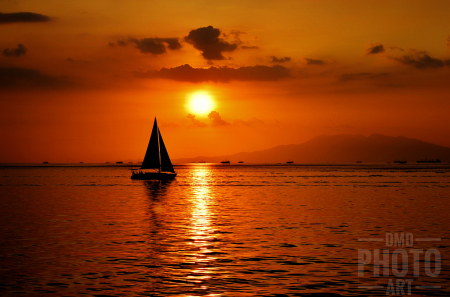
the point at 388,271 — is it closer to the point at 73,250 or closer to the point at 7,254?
the point at 73,250

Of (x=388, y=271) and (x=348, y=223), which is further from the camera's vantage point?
(x=348, y=223)

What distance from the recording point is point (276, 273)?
25609 millimetres

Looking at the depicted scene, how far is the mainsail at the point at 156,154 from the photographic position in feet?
456

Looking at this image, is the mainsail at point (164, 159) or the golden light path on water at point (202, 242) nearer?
the golden light path on water at point (202, 242)

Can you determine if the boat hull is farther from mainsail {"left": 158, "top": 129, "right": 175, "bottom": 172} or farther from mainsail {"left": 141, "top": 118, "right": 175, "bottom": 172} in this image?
mainsail {"left": 141, "top": 118, "right": 175, "bottom": 172}

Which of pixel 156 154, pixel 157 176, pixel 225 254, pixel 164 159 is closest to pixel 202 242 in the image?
pixel 225 254

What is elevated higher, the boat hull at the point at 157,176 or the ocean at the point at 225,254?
the boat hull at the point at 157,176

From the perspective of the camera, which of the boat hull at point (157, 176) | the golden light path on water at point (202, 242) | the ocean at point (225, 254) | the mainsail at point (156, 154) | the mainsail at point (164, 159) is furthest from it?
the boat hull at point (157, 176)

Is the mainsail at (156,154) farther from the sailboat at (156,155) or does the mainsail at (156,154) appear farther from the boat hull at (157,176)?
the boat hull at (157,176)

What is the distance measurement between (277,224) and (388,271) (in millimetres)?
20538

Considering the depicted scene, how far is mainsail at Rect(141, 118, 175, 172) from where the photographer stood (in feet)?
456

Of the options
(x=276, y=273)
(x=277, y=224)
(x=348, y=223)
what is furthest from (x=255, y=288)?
(x=348, y=223)

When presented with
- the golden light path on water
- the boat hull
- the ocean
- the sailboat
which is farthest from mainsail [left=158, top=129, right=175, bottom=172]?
the ocean

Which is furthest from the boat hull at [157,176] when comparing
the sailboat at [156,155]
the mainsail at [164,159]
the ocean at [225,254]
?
the ocean at [225,254]
